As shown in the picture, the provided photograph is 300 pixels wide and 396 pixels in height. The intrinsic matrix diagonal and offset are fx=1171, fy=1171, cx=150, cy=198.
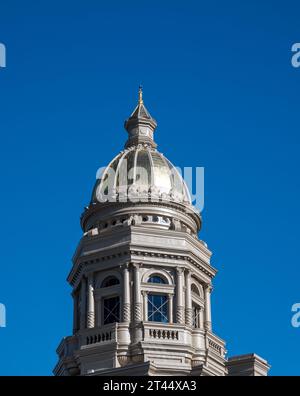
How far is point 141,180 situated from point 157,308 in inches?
401

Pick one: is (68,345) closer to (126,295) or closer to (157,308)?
(126,295)

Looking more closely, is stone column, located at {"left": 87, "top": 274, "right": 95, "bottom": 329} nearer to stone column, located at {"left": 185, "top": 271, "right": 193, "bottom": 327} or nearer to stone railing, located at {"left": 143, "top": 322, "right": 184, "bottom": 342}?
stone railing, located at {"left": 143, "top": 322, "right": 184, "bottom": 342}

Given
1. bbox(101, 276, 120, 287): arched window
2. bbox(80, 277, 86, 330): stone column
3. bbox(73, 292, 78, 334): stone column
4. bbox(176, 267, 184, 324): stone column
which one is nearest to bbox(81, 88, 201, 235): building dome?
bbox(101, 276, 120, 287): arched window

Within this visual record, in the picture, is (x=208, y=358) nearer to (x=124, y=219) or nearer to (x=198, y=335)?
(x=198, y=335)

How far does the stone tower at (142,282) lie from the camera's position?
2859 inches

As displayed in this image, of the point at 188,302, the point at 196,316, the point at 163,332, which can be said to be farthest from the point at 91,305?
the point at 196,316

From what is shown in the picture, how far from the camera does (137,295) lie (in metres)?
74.8

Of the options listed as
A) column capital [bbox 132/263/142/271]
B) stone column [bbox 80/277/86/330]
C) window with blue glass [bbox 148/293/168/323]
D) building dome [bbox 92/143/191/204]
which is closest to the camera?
window with blue glass [bbox 148/293/168/323]

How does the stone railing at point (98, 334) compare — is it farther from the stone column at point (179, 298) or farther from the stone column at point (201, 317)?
the stone column at point (201, 317)

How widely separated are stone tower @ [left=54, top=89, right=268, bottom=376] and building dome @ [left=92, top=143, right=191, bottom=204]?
0.07 metres

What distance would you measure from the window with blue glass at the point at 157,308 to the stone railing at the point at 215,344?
312 cm

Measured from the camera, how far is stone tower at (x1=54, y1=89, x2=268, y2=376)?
72.6 m
